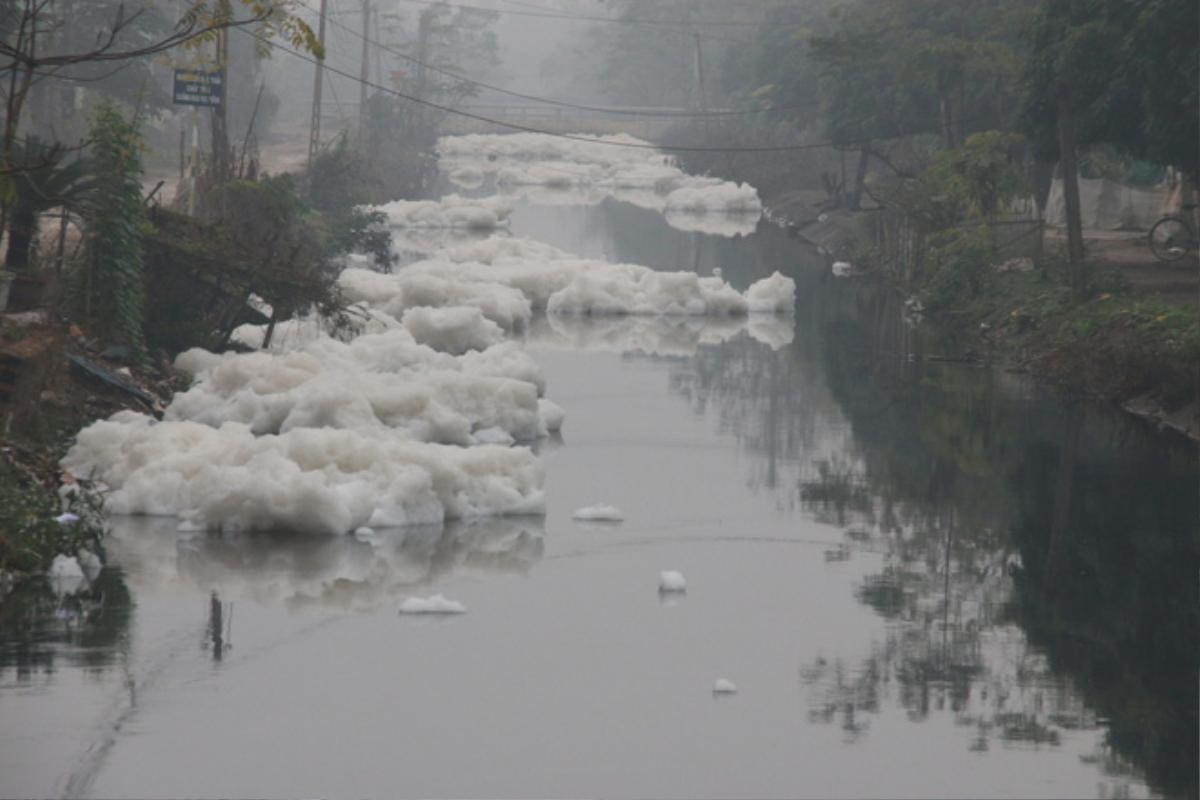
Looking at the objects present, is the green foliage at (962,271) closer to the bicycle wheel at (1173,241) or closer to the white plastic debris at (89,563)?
the bicycle wheel at (1173,241)

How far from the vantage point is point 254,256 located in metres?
20.9

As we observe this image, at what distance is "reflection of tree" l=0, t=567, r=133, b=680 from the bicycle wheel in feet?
77.8

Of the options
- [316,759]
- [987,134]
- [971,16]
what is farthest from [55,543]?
A: [971,16]

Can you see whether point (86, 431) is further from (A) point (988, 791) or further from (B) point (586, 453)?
(A) point (988, 791)

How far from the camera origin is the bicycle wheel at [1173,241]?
110 ft

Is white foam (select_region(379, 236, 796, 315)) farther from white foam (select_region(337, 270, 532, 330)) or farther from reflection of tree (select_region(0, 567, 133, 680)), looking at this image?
reflection of tree (select_region(0, 567, 133, 680))

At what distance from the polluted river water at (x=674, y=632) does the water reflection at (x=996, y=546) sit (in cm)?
4

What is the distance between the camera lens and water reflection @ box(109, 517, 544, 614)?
12688 millimetres

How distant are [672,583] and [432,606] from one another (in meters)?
1.64

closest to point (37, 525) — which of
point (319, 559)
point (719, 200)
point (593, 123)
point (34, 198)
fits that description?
point (319, 559)

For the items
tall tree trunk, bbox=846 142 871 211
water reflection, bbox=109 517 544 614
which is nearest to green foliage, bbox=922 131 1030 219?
tall tree trunk, bbox=846 142 871 211

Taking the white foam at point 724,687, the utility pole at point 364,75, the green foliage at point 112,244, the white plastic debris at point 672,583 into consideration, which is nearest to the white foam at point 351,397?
the green foliage at point 112,244

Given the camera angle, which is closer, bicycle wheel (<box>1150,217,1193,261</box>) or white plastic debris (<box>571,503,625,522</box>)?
white plastic debris (<box>571,503,625,522</box>)

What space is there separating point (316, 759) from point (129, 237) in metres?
10.7
